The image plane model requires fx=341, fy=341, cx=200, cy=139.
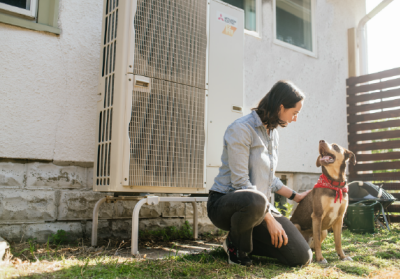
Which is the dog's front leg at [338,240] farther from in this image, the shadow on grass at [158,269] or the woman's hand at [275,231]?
the woman's hand at [275,231]

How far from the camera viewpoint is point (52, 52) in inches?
120

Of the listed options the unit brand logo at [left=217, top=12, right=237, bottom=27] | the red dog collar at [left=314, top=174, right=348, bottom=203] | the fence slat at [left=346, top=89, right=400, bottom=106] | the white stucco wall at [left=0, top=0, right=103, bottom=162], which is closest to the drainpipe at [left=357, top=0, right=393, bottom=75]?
the fence slat at [left=346, top=89, right=400, bottom=106]

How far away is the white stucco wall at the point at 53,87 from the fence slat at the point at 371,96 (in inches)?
167

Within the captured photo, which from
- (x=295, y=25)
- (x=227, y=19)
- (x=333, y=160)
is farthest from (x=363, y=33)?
(x=333, y=160)

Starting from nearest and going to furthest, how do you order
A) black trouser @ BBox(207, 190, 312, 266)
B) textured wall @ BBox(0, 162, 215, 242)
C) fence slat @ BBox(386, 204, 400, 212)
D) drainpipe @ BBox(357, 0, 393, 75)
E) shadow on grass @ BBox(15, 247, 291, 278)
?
1. shadow on grass @ BBox(15, 247, 291, 278)
2. black trouser @ BBox(207, 190, 312, 266)
3. textured wall @ BBox(0, 162, 215, 242)
4. fence slat @ BBox(386, 204, 400, 212)
5. drainpipe @ BBox(357, 0, 393, 75)

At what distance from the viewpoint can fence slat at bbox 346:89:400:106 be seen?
5283 mm

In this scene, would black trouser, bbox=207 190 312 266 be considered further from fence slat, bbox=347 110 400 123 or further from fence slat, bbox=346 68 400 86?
fence slat, bbox=346 68 400 86

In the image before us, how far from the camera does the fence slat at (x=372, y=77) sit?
5.29m

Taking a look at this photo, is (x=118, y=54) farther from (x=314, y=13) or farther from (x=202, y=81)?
(x=314, y=13)

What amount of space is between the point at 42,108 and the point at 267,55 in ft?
9.80

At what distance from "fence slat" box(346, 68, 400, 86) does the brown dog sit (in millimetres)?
3280

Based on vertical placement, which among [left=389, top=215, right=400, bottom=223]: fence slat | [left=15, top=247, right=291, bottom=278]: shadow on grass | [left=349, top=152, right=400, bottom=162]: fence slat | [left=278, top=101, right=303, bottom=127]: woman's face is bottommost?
[left=389, top=215, right=400, bottom=223]: fence slat

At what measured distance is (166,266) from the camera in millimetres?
2059

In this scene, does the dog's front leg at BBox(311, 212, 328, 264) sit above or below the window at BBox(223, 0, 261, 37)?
below
